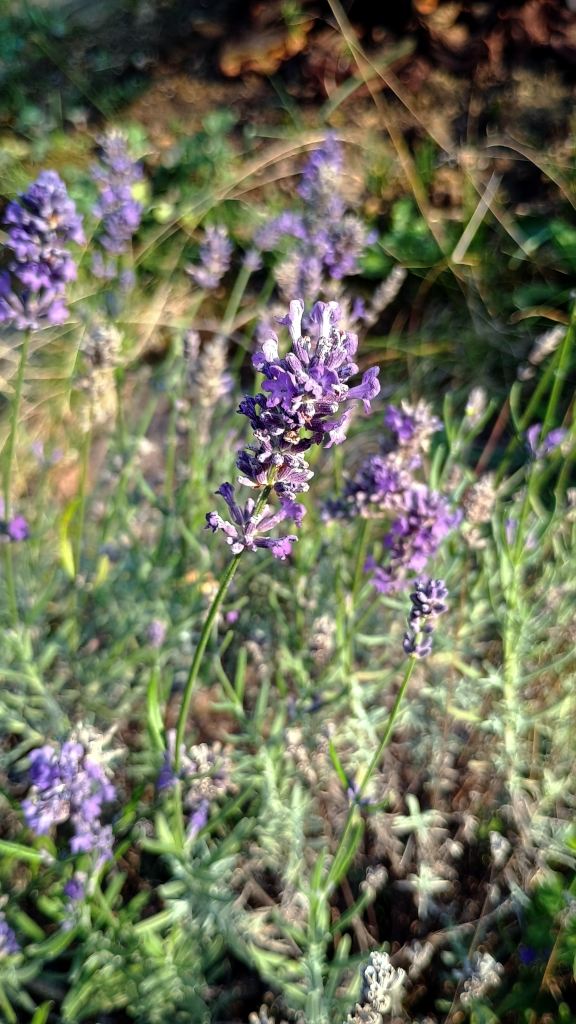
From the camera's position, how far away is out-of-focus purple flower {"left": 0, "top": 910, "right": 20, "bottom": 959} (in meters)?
1.71

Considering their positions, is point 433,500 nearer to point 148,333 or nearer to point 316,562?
point 316,562

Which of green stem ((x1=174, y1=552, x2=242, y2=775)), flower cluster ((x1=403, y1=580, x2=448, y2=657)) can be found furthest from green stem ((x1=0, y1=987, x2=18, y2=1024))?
flower cluster ((x1=403, y1=580, x2=448, y2=657))

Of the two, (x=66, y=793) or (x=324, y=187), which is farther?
(x=324, y=187)

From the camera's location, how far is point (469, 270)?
12.0ft

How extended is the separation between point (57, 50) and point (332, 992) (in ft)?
17.4

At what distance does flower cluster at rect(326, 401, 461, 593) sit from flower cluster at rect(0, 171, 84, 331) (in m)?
0.81

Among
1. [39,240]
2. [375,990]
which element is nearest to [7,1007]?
[375,990]

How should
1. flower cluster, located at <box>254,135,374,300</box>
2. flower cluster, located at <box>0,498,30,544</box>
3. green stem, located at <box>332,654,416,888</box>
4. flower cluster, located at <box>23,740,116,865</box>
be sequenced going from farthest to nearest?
flower cluster, located at <box>254,135,374,300</box>
flower cluster, located at <box>0,498,30,544</box>
flower cluster, located at <box>23,740,116,865</box>
green stem, located at <box>332,654,416,888</box>

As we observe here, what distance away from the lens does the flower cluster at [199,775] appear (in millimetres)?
1698

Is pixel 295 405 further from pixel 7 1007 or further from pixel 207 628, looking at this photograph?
pixel 7 1007

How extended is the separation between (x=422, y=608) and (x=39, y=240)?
3.60 feet

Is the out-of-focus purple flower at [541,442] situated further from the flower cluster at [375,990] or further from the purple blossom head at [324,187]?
the flower cluster at [375,990]

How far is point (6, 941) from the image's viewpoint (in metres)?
1.73

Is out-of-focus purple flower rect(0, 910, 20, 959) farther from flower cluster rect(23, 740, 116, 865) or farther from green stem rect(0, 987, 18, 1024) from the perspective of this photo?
flower cluster rect(23, 740, 116, 865)
